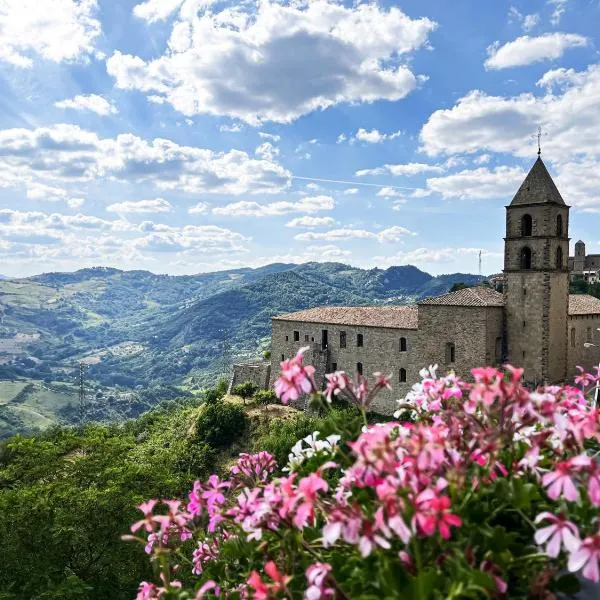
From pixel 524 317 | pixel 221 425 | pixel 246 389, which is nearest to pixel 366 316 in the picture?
pixel 246 389

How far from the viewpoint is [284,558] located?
4148 millimetres

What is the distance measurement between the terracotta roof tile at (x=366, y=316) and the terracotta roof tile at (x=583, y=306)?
12.3m

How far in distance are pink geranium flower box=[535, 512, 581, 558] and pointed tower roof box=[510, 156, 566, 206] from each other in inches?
1643

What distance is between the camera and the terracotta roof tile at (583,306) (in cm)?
4462

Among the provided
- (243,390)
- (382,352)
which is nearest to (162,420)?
(243,390)

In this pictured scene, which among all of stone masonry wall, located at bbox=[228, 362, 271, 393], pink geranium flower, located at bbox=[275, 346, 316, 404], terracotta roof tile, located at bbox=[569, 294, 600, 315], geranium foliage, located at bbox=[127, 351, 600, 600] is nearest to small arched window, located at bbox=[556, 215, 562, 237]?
terracotta roof tile, located at bbox=[569, 294, 600, 315]

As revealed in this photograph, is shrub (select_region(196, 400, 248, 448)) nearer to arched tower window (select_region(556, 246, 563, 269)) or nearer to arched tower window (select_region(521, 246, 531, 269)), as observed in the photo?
arched tower window (select_region(521, 246, 531, 269))

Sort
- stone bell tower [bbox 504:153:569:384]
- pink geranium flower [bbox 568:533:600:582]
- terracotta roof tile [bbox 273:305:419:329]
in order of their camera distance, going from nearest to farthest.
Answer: pink geranium flower [bbox 568:533:600:582] → stone bell tower [bbox 504:153:569:384] → terracotta roof tile [bbox 273:305:419:329]

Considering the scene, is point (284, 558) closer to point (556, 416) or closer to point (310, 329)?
point (556, 416)

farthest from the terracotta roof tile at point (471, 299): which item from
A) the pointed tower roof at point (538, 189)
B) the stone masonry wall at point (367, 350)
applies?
the pointed tower roof at point (538, 189)

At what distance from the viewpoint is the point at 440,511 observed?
301cm

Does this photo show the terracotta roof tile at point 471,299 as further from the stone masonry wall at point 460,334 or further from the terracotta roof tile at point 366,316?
the terracotta roof tile at point 366,316

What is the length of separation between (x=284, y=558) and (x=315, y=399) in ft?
4.00

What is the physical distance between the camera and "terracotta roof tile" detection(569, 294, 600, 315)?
4462cm
